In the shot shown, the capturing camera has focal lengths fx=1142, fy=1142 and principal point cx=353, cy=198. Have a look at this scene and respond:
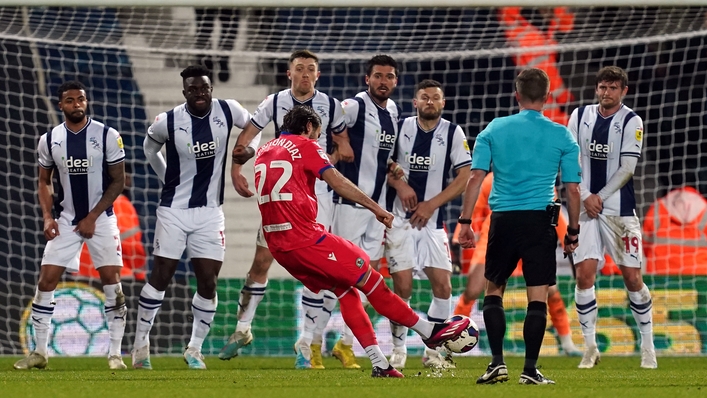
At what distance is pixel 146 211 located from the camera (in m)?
13.6

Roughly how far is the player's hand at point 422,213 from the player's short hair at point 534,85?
7.98ft

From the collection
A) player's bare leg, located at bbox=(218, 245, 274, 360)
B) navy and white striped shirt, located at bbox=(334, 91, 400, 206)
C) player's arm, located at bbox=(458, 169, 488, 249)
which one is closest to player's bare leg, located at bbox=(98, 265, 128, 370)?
player's bare leg, located at bbox=(218, 245, 274, 360)

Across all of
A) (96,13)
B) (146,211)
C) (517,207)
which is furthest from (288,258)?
(96,13)

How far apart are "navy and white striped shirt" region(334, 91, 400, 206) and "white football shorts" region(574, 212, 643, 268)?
1689 millimetres

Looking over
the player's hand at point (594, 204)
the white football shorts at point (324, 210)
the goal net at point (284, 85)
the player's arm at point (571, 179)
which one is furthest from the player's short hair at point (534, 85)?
the goal net at point (284, 85)

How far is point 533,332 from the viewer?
6.67 metres

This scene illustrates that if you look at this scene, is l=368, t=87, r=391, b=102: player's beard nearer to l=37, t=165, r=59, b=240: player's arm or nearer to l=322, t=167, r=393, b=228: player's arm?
l=322, t=167, r=393, b=228: player's arm

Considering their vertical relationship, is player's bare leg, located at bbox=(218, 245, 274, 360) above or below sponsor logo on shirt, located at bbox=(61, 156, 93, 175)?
below

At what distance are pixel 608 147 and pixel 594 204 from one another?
479 mm

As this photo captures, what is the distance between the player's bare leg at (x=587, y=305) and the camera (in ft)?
29.7

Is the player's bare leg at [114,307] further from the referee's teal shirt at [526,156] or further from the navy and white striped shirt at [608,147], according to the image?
the navy and white striped shirt at [608,147]

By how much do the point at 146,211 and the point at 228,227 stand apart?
101cm

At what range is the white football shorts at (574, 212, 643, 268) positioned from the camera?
904cm

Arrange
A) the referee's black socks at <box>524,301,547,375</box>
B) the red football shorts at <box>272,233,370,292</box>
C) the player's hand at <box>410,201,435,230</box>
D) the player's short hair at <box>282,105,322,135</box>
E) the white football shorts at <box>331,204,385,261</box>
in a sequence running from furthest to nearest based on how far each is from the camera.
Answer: the player's hand at <box>410,201,435,230</box> → the white football shorts at <box>331,204,385,261</box> → the player's short hair at <box>282,105,322,135</box> → the red football shorts at <box>272,233,370,292</box> → the referee's black socks at <box>524,301,547,375</box>
